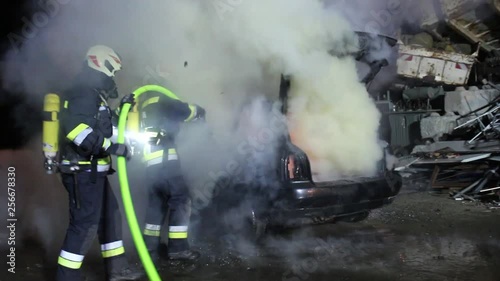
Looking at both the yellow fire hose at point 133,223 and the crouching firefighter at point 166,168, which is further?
the crouching firefighter at point 166,168

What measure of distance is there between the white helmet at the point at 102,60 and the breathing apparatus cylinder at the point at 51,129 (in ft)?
1.14

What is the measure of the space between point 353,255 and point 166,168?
5.84ft

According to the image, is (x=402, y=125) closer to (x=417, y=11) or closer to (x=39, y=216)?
(x=417, y=11)

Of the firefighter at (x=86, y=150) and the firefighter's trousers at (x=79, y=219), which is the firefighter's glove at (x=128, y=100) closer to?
the firefighter at (x=86, y=150)

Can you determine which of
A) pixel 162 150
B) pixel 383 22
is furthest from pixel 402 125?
pixel 162 150

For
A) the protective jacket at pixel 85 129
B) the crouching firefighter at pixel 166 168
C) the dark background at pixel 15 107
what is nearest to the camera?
the protective jacket at pixel 85 129

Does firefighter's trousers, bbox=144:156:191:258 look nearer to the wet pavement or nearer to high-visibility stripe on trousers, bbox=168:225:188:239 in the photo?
high-visibility stripe on trousers, bbox=168:225:188:239

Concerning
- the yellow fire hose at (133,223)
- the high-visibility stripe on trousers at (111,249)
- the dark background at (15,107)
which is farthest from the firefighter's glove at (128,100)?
the dark background at (15,107)

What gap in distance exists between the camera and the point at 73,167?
10.1 ft

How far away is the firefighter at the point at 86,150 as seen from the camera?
9.91 feet

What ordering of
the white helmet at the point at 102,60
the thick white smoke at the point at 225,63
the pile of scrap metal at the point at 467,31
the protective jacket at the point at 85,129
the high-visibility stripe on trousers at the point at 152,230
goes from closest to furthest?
the protective jacket at the point at 85,129 < the white helmet at the point at 102,60 < the high-visibility stripe on trousers at the point at 152,230 < the thick white smoke at the point at 225,63 < the pile of scrap metal at the point at 467,31

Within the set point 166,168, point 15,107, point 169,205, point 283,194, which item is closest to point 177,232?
point 169,205

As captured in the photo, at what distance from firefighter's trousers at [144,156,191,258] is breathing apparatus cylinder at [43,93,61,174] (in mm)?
990

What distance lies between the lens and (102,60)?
3234mm
